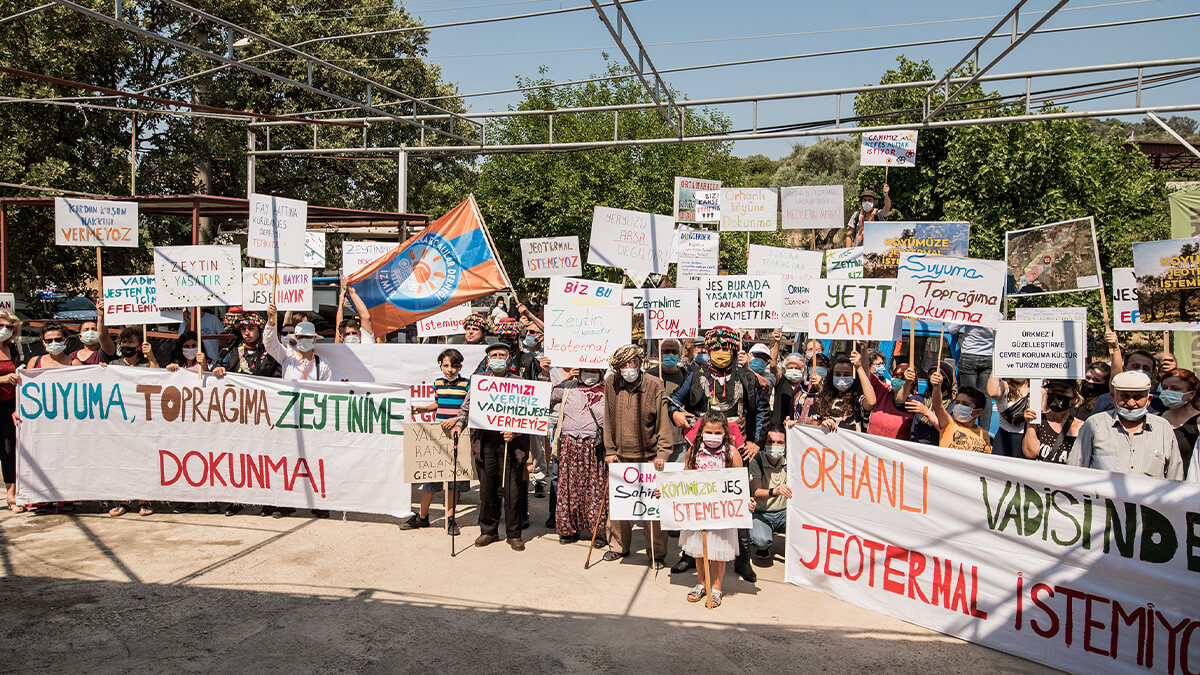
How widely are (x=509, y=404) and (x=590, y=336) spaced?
953 millimetres

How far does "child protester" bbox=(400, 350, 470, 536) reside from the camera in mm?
7516

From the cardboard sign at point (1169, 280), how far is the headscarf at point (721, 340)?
12.2 ft

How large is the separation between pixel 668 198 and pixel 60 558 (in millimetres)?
19016

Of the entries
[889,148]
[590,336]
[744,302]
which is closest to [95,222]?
[590,336]

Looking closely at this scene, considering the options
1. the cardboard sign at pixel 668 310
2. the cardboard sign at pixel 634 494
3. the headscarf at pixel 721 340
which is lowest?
the cardboard sign at pixel 634 494

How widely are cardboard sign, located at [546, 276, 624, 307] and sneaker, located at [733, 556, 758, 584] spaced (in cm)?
297

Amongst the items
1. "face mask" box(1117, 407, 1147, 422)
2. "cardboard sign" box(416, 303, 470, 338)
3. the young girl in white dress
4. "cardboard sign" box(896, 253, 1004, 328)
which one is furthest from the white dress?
"cardboard sign" box(416, 303, 470, 338)

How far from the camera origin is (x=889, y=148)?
11789mm

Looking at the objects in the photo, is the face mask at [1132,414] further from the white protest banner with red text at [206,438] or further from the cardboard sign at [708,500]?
the white protest banner with red text at [206,438]

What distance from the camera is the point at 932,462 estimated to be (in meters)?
5.61

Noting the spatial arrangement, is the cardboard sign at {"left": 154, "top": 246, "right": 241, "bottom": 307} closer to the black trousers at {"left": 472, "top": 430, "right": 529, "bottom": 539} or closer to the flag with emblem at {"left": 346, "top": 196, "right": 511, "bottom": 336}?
the flag with emblem at {"left": 346, "top": 196, "right": 511, "bottom": 336}

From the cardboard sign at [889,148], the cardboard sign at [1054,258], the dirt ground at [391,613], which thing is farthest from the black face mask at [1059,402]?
the cardboard sign at [889,148]

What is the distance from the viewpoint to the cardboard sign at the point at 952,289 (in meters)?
6.48

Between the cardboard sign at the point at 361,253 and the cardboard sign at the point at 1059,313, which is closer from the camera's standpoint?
the cardboard sign at the point at 1059,313
